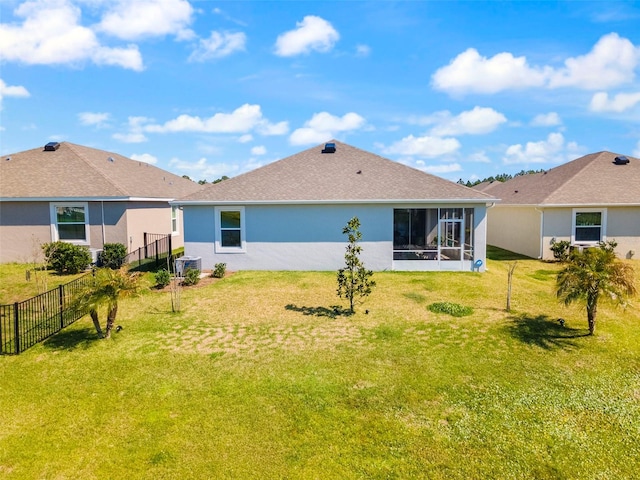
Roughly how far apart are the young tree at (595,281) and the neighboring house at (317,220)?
7.38 m

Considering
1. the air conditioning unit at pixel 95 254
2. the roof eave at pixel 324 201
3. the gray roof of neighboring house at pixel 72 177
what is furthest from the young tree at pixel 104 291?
the gray roof of neighboring house at pixel 72 177

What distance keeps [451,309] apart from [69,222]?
1736cm

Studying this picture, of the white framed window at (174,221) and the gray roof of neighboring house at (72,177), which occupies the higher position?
the gray roof of neighboring house at (72,177)

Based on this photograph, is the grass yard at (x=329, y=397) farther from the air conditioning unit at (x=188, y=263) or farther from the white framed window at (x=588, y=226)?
the white framed window at (x=588, y=226)

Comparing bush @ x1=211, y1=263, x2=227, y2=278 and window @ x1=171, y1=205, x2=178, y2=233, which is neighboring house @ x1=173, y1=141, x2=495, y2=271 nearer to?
bush @ x1=211, y1=263, x2=227, y2=278

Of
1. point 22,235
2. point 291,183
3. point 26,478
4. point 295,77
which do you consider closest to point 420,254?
point 291,183

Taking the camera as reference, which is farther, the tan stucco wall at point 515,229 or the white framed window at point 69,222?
the tan stucco wall at point 515,229

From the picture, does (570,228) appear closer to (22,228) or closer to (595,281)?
(595,281)

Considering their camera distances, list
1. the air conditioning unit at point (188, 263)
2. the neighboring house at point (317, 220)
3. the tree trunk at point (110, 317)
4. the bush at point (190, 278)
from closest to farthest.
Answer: the tree trunk at point (110, 317)
the bush at point (190, 278)
the air conditioning unit at point (188, 263)
the neighboring house at point (317, 220)

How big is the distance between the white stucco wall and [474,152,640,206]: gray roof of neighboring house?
7.78m

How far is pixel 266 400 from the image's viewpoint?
6.45m

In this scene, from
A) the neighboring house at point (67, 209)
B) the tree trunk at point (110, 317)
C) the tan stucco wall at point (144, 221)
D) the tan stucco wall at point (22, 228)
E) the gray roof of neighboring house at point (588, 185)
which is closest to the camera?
the tree trunk at point (110, 317)

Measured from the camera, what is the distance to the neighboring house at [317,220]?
16.5 meters

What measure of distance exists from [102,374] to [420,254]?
43.8ft
